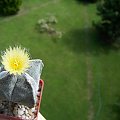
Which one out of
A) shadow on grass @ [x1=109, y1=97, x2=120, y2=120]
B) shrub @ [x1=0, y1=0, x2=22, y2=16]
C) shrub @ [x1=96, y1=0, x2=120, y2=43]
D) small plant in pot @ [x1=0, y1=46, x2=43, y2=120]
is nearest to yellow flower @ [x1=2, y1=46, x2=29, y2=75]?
small plant in pot @ [x1=0, y1=46, x2=43, y2=120]

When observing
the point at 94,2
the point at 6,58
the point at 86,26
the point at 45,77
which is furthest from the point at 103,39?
the point at 6,58

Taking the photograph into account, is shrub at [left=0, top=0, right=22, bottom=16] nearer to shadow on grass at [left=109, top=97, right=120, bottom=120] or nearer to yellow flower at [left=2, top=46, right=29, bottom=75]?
shadow on grass at [left=109, top=97, right=120, bottom=120]

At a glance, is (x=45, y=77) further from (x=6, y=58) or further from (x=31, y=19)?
(x=6, y=58)

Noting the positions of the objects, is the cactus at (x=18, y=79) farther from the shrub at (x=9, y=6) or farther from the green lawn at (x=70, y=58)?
the shrub at (x=9, y=6)

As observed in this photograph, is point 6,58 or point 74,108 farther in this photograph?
point 74,108

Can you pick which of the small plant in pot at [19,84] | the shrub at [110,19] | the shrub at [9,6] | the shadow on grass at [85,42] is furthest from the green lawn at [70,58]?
the small plant in pot at [19,84]

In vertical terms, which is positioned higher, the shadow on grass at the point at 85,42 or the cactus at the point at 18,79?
the cactus at the point at 18,79

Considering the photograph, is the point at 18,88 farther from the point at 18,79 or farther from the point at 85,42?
the point at 85,42
